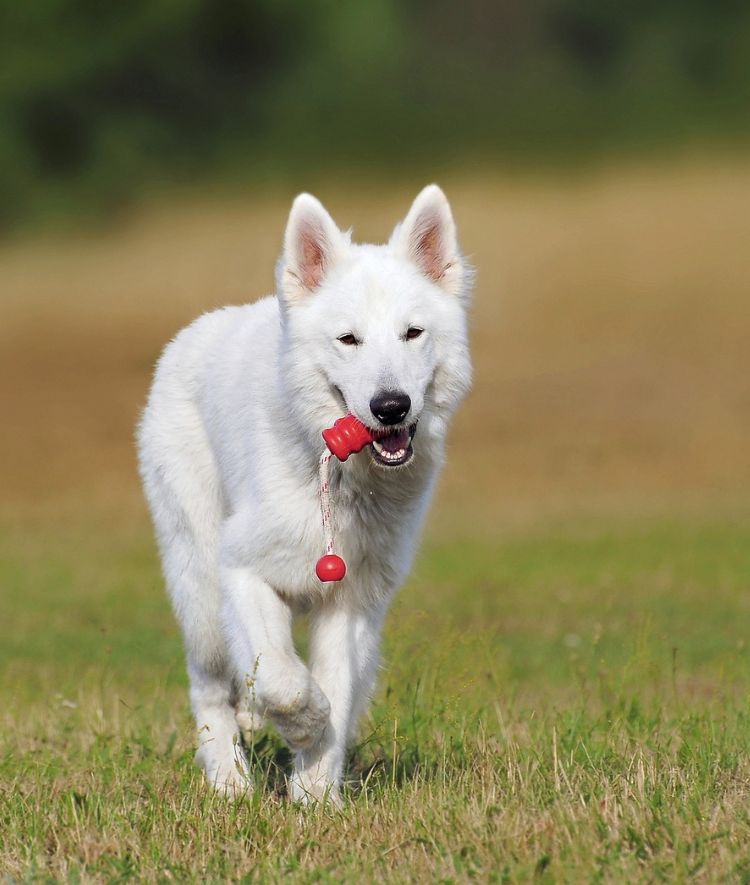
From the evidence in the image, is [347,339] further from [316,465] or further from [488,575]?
[488,575]

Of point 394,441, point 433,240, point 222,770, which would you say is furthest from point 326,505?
point 222,770

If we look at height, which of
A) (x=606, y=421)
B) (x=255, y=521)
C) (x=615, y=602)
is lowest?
(x=606, y=421)

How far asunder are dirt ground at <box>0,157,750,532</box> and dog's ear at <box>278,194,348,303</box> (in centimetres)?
1008

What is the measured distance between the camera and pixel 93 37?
90.9ft

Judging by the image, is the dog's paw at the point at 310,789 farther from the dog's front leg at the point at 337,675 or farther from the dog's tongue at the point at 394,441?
the dog's tongue at the point at 394,441

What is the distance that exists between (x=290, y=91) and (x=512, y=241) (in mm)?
4985

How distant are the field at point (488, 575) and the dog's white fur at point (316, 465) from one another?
1.03 ft

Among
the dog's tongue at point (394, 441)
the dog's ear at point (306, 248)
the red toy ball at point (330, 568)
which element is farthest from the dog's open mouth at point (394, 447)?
the dog's ear at point (306, 248)

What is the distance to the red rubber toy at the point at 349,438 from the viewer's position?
478 cm

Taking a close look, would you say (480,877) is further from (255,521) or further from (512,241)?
(512,241)

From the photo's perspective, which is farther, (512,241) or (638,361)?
(512,241)

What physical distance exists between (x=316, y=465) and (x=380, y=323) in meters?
0.57

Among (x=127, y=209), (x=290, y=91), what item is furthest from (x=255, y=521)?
(x=290, y=91)

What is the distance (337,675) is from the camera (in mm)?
5141
